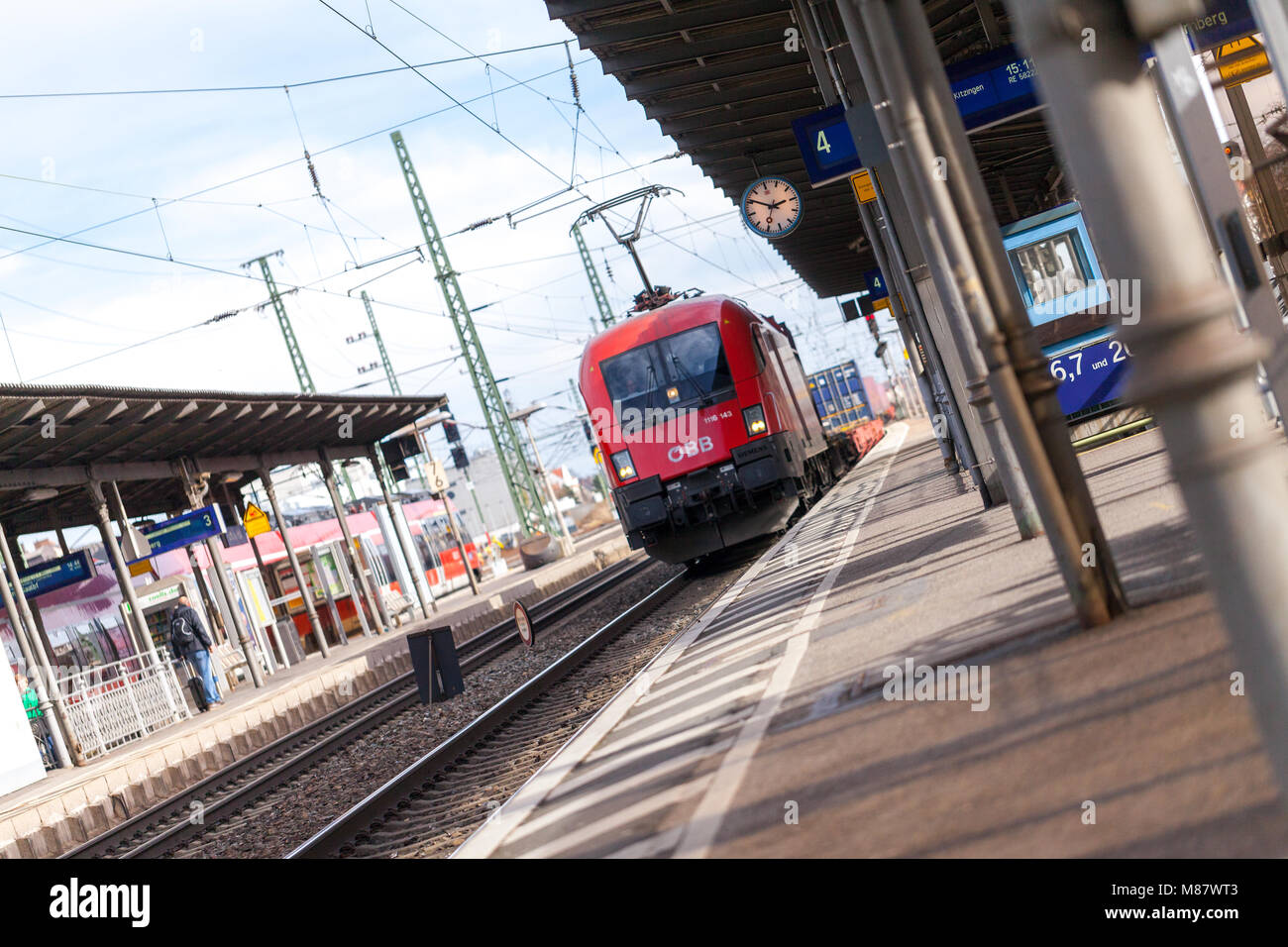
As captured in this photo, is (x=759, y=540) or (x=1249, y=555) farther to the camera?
(x=759, y=540)

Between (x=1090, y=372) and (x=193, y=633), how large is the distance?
14.7 meters

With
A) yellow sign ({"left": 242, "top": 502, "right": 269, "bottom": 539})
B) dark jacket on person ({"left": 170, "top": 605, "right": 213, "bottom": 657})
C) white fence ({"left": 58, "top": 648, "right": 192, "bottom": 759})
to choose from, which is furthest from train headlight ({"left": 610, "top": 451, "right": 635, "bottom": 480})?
yellow sign ({"left": 242, "top": 502, "right": 269, "bottom": 539})

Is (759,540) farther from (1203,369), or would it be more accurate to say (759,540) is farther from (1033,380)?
(1203,369)

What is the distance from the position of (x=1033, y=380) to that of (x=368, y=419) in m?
22.6

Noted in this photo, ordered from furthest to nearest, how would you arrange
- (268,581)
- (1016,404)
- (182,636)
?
1. (268,581)
2. (182,636)
3. (1016,404)

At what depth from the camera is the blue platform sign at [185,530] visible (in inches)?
811

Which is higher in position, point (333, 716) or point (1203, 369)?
point (1203, 369)

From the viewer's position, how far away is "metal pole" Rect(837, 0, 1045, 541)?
5316 mm

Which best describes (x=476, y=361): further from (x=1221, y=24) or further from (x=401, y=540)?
(x=1221, y=24)

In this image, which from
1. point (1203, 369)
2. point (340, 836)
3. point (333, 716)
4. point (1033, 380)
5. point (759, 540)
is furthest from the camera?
point (759, 540)

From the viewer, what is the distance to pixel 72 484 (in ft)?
64.3

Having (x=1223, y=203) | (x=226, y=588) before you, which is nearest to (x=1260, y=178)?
(x=1223, y=203)

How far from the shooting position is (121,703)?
18.3m
